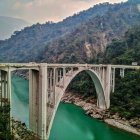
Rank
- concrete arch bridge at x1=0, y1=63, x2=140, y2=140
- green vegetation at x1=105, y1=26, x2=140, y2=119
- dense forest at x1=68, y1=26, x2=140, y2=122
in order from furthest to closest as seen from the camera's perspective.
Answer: dense forest at x1=68, y1=26, x2=140, y2=122, green vegetation at x1=105, y1=26, x2=140, y2=119, concrete arch bridge at x1=0, y1=63, x2=140, y2=140

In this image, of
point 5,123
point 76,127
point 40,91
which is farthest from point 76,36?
point 5,123

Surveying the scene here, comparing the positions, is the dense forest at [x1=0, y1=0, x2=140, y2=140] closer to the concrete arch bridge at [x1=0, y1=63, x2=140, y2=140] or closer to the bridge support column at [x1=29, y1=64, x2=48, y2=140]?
the concrete arch bridge at [x1=0, y1=63, x2=140, y2=140]

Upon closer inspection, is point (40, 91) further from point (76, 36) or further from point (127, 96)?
point (76, 36)

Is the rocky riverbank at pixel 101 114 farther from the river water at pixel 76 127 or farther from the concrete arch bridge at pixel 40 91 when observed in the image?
the concrete arch bridge at pixel 40 91

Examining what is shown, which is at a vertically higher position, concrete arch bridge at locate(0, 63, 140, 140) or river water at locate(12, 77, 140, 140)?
concrete arch bridge at locate(0, 63, 140, 140)

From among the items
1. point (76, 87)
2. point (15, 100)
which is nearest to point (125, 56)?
point (76, 87)

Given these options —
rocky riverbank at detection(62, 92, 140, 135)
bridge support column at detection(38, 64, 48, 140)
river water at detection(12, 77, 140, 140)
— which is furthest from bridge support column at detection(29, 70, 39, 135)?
rocky riverbank at detection(62, 92, 140, 135)
